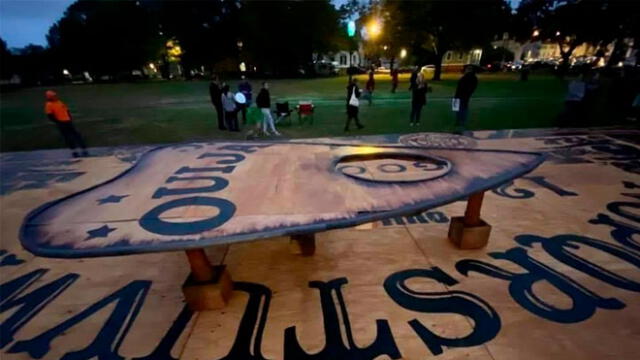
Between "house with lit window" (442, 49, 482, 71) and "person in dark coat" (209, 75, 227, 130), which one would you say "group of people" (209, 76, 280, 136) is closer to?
"person in dark coat" (209, 75, 227, 130)

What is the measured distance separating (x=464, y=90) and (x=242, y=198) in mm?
8845

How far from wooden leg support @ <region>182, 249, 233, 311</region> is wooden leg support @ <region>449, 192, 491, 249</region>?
112 inches

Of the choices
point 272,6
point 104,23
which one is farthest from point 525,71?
point 104,23

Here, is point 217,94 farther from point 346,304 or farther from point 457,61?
point 457,61

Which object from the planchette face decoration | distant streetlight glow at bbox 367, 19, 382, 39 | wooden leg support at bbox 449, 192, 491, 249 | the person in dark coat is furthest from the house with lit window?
the planchette face decoration

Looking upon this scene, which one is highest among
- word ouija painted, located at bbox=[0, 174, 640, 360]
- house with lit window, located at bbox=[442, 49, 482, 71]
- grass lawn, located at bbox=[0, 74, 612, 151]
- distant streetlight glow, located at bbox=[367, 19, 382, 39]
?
distant streetlight glow, located at bbox=[367, 19, 382, 39]

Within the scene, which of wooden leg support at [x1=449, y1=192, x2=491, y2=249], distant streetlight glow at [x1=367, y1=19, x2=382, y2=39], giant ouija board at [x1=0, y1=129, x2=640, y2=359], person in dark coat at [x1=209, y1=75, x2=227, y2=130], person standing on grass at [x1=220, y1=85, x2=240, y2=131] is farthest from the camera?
distant streetlight glow at [x1=367, y1=19, x2=382, y2=39]

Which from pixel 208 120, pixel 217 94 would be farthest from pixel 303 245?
pixel 208 120

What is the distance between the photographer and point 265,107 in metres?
9.80

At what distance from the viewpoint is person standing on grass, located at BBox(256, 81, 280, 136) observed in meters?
9.56

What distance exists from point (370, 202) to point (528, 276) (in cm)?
219

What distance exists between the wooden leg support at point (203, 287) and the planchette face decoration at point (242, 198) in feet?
2.18

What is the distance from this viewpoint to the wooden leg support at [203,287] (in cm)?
300

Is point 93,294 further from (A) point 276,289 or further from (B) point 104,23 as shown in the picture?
(B) point 104,23
